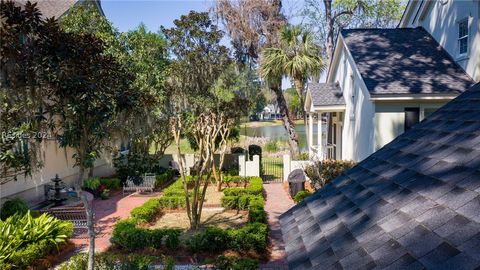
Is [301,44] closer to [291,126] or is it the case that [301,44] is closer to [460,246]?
[291,126]

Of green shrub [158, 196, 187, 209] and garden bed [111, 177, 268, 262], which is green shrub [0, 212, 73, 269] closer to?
garden bed [111, 177, 268, 262]

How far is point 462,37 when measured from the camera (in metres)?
12.4

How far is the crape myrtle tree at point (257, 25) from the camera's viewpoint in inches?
1004

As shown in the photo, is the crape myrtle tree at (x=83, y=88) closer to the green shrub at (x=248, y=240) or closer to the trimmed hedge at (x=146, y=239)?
the trimmed hedge at (x=146, y=239)

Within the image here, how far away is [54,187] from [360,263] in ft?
52.3

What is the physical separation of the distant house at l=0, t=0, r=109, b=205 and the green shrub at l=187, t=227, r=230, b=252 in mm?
5434

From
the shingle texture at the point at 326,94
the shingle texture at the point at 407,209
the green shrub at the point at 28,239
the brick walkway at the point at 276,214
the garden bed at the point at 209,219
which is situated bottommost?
the brick walkway at the point at 276,214

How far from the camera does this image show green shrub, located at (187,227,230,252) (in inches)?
369

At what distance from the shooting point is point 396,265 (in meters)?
2.22

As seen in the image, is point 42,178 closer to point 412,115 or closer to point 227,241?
point 227,241

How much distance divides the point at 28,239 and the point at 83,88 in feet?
15.9

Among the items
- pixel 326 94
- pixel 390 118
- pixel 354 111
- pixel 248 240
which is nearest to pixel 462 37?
pixel 390 118

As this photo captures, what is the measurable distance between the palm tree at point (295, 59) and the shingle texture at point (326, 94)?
3.58 meters

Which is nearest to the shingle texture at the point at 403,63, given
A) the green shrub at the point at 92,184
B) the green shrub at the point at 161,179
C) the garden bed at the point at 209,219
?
the garden bed at the point at 209,219
